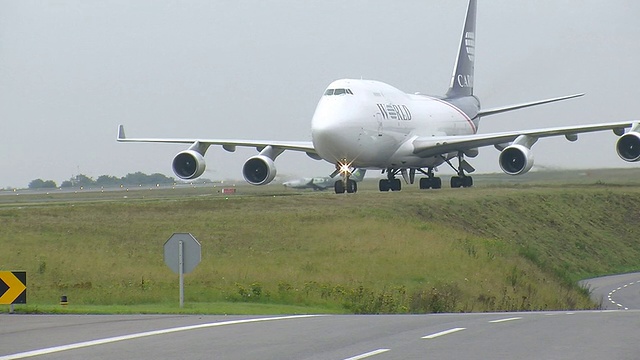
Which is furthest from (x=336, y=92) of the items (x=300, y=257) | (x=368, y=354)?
(x=368, y=354)

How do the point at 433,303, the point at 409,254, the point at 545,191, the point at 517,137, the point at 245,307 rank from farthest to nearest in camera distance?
the point at 545,191
the point at 517,137
the point at 409,254
the point at 433,303
the point at 245,307

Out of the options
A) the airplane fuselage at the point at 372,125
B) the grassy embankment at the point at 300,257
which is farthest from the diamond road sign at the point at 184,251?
the airplane fuselage at the point at 372,125

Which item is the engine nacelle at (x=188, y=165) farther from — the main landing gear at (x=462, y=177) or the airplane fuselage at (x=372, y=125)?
the main landing gear at (x=462, y=177)

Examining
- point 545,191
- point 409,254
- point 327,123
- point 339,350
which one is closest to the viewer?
point 339,350

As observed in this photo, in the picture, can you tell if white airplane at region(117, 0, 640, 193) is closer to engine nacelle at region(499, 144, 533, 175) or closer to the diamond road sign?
engine nacelle at region(499, 144, 533, 175)

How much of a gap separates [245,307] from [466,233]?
21956 millimetres

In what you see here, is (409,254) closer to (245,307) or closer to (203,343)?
(245,307)

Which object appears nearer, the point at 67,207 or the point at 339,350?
the point at 339,350

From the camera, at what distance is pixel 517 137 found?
184ft

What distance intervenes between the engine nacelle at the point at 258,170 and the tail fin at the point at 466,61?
1760 centimetres

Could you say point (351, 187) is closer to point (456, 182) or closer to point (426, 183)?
point (426, 183)

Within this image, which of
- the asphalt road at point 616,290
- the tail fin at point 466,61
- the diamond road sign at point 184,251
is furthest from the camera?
the tail fin at point 466,61

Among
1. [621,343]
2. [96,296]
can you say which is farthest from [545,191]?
[621,343]

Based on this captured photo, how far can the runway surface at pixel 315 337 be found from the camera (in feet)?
47.3
